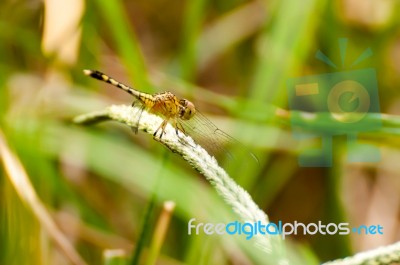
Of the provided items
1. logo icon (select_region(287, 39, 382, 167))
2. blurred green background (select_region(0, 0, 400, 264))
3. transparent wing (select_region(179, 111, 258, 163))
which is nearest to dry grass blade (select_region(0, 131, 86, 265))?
blurred green background (select_region(0, 0, 400, 264))

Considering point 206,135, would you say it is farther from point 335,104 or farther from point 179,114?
point 335,104

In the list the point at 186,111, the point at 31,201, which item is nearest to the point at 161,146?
the point at 31,201

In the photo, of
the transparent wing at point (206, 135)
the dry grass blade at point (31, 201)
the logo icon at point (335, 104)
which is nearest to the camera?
the transparent wing at point (206, 135)

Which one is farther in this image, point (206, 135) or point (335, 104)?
point (335, 104)

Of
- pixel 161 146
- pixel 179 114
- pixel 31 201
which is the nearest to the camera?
pixel 179 114

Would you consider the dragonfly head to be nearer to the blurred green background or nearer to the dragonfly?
the dragonfly

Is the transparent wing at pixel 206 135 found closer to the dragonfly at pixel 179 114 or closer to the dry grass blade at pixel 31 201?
the dragonfly at pixel 179 114

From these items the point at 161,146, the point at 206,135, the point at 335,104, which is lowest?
the point at 206,135

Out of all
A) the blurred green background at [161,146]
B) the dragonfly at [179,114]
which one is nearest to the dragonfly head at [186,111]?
the dragonfly at [179,114]
